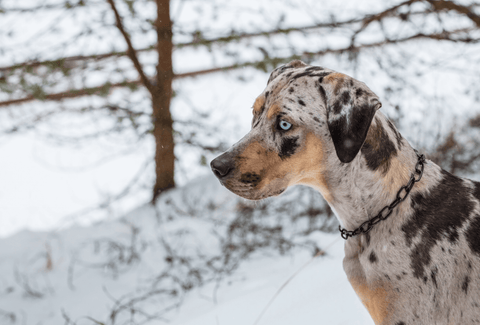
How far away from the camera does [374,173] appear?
2.00 meters

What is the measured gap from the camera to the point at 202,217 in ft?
18.4

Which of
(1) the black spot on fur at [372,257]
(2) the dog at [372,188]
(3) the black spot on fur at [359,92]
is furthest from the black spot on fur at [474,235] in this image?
(3) the black spot on fur at [359,92]

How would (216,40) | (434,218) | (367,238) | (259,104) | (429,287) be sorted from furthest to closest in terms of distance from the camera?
1. (216,40)
2. (259,104)
3. (367,238)
4. (434,218)
5. (429,287)

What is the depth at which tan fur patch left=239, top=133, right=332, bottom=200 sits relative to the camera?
201 centimetres

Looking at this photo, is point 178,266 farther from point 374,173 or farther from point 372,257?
point 374,173

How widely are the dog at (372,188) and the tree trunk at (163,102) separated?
3.35m

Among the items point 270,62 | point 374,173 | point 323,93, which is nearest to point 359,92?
point 323,93

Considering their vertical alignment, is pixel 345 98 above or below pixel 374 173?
above

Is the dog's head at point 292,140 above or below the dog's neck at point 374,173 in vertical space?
above

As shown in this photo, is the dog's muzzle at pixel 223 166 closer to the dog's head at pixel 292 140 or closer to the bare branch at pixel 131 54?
the dog's head at pixel 292 140

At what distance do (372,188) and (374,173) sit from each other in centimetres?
9

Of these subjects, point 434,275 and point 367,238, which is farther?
point 367,238

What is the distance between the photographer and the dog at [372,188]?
183cm

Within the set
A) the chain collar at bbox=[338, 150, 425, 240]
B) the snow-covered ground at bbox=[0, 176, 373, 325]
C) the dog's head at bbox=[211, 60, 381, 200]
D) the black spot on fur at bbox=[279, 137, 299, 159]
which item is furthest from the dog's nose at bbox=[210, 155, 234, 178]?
the snow-covered ground at bbox=[0, 176, 373, 325]
